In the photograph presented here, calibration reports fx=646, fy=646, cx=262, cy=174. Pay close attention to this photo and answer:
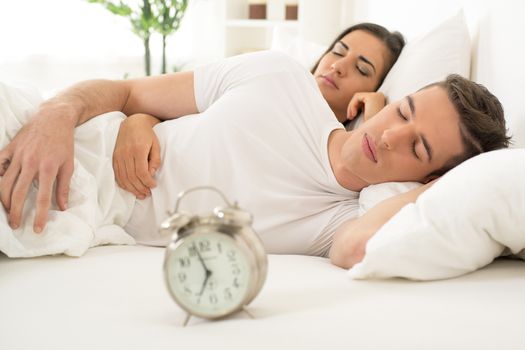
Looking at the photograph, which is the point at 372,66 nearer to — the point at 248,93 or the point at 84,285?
the point at 248,93

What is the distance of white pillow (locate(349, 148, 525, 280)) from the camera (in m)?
1.04

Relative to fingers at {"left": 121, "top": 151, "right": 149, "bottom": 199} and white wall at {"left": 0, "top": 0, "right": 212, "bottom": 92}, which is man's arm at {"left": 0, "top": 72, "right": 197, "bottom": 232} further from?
white wall at {"left": 0, "top": 0, "right": 212, "bottom": 92}

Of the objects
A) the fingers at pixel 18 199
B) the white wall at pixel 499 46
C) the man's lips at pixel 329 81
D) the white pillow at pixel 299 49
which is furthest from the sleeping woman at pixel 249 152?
the white pillow at pixel 299 49

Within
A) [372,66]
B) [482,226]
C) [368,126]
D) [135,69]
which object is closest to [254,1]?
[135,69]

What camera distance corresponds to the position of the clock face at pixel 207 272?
0.85m

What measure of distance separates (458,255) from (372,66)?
1166 mm

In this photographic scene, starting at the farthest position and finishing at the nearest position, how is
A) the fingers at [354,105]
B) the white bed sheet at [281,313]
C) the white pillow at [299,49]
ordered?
the white pillow at [299,49] → the fingers at [354,105] → the white bed sheet at [281,313]

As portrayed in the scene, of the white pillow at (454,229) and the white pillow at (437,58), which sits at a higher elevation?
the white pillow at (437,58)

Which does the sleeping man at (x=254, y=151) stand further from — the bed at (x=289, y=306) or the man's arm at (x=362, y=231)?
the bed at (x=289, y=306)

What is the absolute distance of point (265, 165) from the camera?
153cm

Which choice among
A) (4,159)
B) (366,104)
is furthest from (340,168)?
(4,159)

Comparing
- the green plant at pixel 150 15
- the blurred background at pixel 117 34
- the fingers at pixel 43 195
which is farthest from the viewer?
the blurred background at pixel 117 34

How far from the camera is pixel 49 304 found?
38.0 inches

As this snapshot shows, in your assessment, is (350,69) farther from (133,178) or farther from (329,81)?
(133,178)
